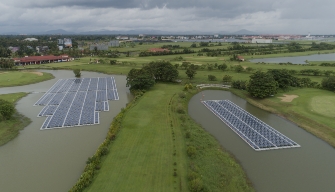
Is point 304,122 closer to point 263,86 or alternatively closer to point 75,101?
point 263,86

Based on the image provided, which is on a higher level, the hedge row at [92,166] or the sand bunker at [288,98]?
the sand bunker at [288,98]

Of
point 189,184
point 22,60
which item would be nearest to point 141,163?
point 189,184

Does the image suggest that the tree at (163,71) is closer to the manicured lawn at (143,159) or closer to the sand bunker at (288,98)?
the manicured lawn at (143,159)

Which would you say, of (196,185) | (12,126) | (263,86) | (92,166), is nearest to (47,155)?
(92,166)

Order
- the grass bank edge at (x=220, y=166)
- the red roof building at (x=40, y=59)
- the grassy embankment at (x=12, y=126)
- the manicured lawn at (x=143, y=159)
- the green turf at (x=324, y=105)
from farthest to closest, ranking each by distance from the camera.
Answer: the red roof building at (x=40, y=59)
the green turf at (x=324, y=105)
the grassy embankment at (x=12, y=126)
the grass bank edge at (x=220, y=166)
the manicured lawn at (x=143, y=159)

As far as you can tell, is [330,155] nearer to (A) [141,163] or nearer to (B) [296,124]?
(B) [296,124]

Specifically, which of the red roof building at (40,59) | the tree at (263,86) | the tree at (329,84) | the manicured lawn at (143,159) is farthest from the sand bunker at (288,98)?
the red roof building at (40,59)
